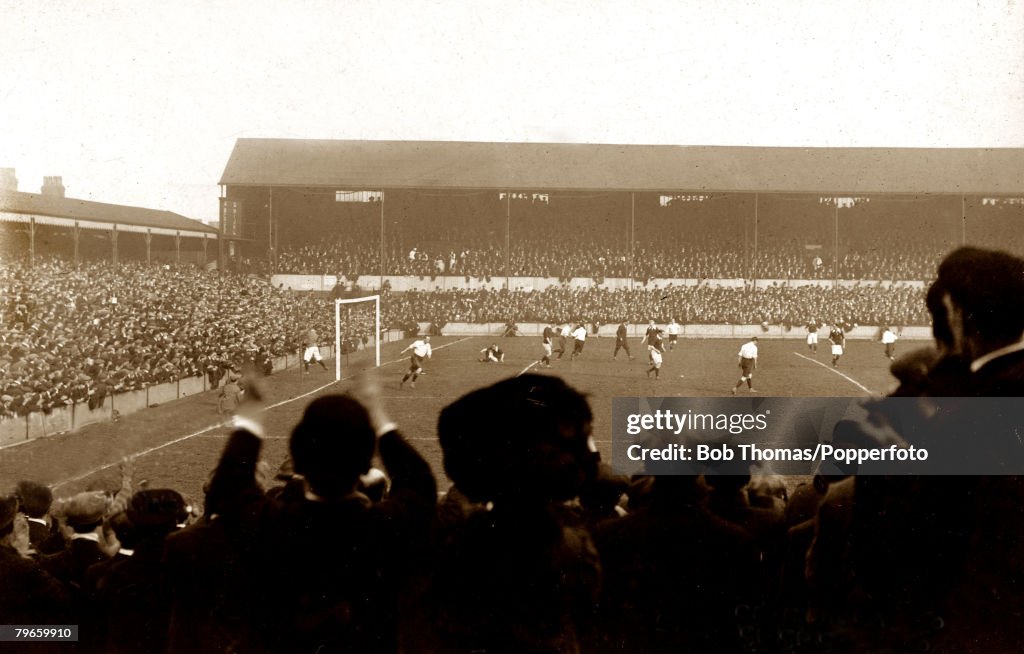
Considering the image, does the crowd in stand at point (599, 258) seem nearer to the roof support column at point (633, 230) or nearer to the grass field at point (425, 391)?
the roof support column at point (633, 230)

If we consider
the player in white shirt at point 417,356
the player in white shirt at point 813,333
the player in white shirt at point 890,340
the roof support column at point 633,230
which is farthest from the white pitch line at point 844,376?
the player in white shirt at point 417,356

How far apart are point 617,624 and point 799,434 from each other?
10.8 feet

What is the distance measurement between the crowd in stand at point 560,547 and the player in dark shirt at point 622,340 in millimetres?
14662

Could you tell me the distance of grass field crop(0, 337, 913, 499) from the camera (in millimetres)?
11969

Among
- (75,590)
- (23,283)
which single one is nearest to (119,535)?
(75,590)

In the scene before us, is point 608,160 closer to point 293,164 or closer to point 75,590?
point 293,164

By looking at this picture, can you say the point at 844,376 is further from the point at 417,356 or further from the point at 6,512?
the point at 6,512

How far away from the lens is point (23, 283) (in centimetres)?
1217

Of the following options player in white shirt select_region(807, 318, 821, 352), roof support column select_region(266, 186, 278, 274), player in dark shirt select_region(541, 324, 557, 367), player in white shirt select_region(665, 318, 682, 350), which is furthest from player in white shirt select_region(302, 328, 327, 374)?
player in white shirt select_region(807, 318, 821, 352)

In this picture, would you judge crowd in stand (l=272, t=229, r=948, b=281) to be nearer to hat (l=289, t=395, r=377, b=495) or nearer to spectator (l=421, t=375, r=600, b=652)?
hat (l=289, t=395, r=377, b=495)

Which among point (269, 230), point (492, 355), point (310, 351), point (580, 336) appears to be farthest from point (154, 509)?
point (580, 336)

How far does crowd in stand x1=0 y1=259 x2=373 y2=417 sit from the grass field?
829 mm

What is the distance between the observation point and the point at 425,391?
754 inches

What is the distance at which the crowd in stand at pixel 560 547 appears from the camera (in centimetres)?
294
